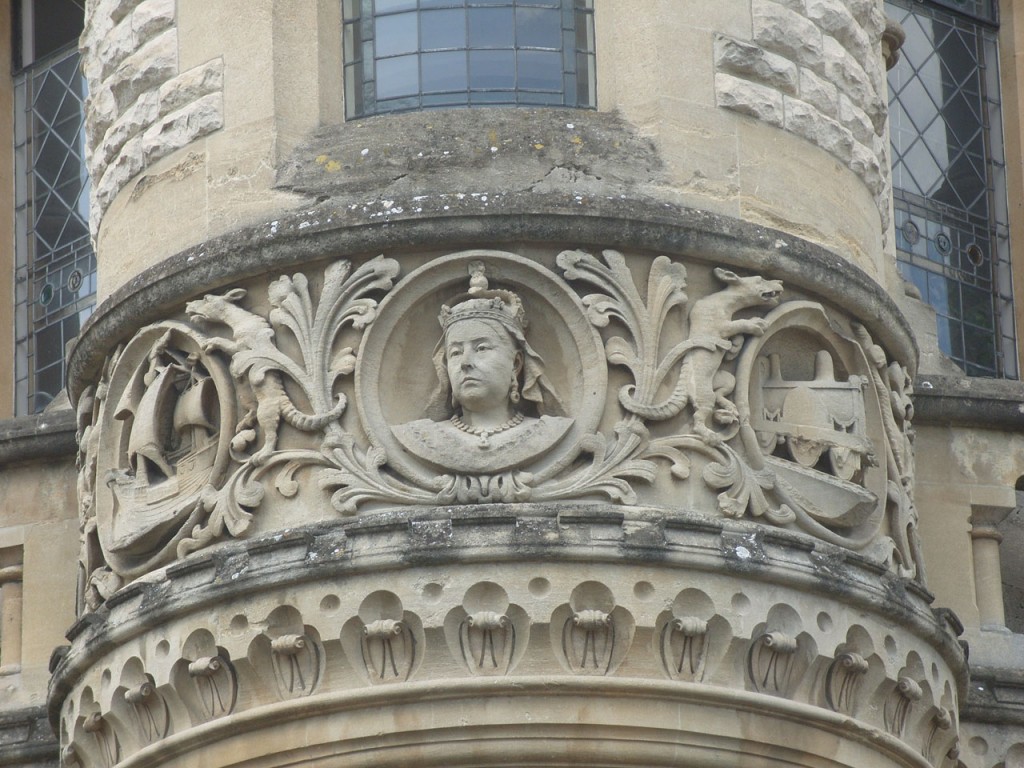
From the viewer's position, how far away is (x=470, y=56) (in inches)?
484

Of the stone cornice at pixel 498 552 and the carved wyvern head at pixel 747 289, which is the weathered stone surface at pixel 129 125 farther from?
the carved wyvern head at pixel 747 289

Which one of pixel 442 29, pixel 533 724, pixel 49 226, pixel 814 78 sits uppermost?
pixel 49 226

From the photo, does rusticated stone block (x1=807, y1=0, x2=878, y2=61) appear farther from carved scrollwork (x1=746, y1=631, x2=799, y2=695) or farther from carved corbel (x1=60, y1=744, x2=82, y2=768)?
carved corbel (x1=60, y1=744, x2=82, y2=768)

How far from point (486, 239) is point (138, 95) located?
1838mm

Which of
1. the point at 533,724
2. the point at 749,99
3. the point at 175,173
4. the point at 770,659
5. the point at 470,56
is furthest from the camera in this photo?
the point at 470,56

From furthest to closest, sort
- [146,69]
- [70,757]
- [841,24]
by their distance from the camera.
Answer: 1. [841,24]
2. [146,69]
3. [70,757]

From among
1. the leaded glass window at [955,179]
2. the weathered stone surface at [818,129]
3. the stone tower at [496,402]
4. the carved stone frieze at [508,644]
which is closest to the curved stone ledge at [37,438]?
the stone tower at [496,402]

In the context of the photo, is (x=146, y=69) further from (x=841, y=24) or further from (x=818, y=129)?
(x=841, y=24)

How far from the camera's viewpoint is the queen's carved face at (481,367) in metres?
11.3

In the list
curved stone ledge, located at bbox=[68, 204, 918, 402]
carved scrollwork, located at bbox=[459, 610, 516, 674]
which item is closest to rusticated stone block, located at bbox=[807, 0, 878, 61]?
curved stone ledge, located at bbox=[68, 204, 918, 402]

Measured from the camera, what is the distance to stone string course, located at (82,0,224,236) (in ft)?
40.2

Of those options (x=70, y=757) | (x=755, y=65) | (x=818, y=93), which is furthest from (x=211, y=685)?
(x=818, y=93)

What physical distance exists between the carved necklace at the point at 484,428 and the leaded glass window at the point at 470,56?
1.47 meters

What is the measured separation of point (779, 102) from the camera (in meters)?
12.2
